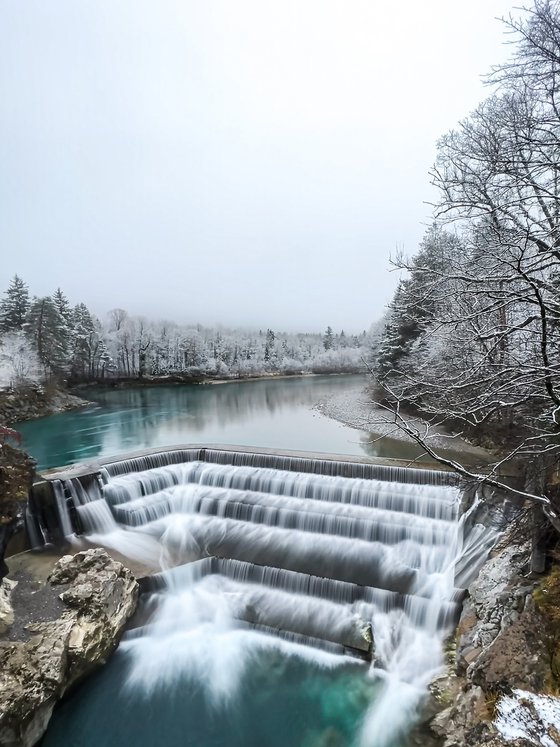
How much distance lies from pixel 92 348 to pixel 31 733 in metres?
44.7

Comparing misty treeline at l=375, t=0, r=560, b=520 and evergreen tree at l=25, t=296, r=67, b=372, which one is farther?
evergreen tree at l=25, t=296, r=67, b=372

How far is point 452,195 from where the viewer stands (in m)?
5.47

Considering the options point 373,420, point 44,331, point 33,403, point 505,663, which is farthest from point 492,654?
point 44,331

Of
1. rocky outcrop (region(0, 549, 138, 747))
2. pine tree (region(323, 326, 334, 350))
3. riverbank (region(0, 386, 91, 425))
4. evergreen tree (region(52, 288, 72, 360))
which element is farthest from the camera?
pine tree (region(323, 326, 334, 350))

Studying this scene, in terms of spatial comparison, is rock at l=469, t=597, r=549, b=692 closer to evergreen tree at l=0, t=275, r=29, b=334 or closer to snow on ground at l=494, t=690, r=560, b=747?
snow on ground at l=494, t=690, r=560, b=747

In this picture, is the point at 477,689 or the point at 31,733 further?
the point at 31,733

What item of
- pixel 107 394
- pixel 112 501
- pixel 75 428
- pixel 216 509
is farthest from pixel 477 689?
pixel 107 394

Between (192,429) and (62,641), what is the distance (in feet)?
54.0

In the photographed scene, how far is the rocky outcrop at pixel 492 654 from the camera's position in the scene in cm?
450

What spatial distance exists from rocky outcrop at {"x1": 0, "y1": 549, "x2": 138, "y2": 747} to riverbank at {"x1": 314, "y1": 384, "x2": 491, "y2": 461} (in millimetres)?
6602

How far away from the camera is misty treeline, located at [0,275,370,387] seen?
34.6 meters

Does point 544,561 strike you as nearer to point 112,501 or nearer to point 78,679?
point 78,679

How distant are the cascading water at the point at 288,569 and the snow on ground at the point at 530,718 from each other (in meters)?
3.28

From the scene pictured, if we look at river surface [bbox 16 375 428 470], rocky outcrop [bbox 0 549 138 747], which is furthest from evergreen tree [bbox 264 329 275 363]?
rocky outcrop [bbox 0 549 138 747]
